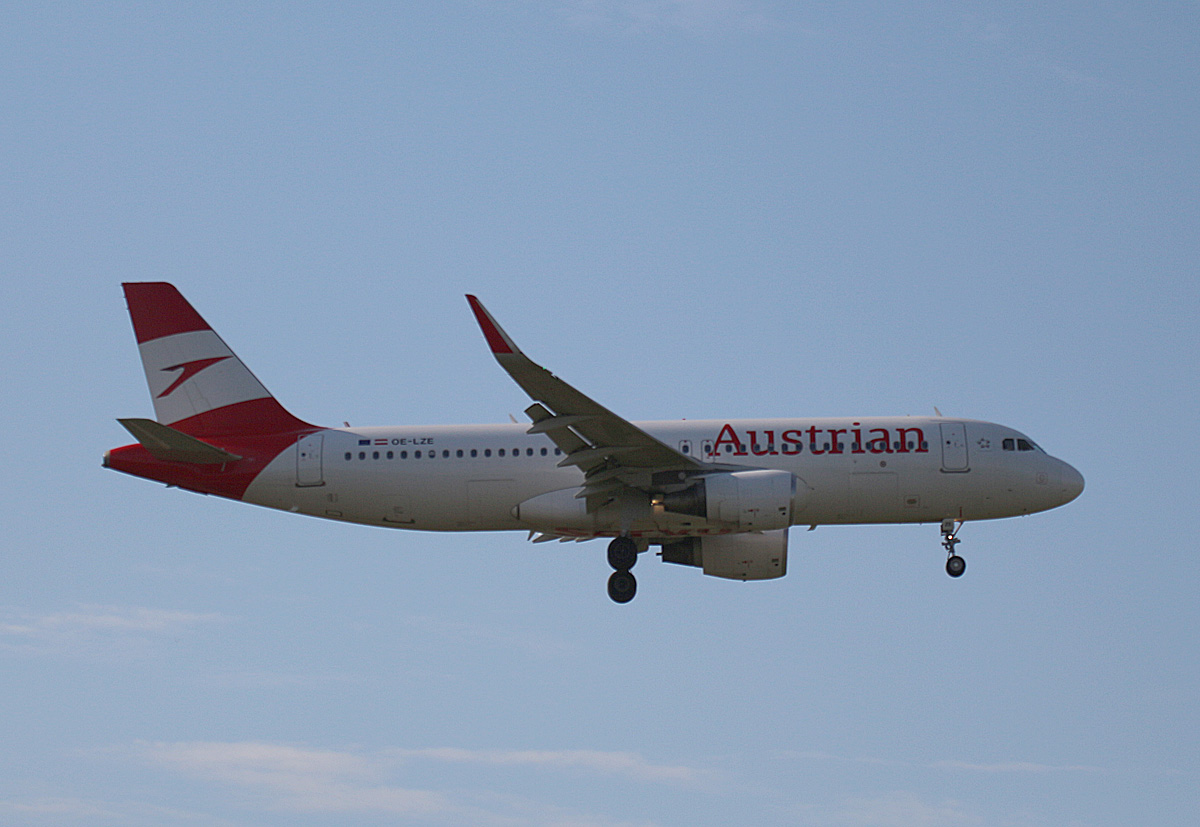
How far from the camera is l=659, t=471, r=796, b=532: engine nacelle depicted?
116 feet

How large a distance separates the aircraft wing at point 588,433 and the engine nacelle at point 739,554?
14.3ft

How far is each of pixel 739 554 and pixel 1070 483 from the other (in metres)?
8.80

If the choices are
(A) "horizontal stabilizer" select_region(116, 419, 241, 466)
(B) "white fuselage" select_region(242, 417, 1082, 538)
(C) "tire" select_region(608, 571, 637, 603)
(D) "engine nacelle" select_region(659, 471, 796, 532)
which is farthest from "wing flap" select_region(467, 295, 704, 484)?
(A) "horizontal stabilizer" select_region(116, 419, 241, 466)

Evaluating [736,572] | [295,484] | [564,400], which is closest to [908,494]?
[736,572]

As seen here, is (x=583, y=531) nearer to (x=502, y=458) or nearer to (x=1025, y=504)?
(x=502, y=458)

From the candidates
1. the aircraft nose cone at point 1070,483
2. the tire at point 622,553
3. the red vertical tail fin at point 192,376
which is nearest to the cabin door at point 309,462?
the red vertical tail fin at point 192,376

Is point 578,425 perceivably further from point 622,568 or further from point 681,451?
point 622,568

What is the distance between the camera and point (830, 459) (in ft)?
123

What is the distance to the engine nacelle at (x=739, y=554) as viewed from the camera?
133ft

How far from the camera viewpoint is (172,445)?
3712cm

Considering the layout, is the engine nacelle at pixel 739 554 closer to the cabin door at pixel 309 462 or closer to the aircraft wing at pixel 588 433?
the aircraft wing at pixel 588 433

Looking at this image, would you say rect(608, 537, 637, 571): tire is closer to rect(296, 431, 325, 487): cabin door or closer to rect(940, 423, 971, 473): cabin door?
rect(296, 431, 325, 487): cabin door

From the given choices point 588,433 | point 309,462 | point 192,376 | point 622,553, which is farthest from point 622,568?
point 192,376

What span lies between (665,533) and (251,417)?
11.3 m
